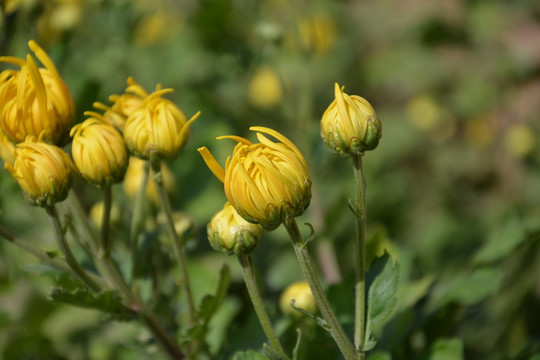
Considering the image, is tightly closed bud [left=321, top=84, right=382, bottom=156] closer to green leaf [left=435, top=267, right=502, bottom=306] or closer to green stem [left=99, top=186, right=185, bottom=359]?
green stem [left=99, top=186, right=185, bottom=359]

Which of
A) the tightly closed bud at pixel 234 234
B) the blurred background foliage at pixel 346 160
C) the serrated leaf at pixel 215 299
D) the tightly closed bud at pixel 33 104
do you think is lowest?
the blurred background foliage at pixel 346 160

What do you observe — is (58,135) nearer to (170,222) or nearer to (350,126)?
(170,222)

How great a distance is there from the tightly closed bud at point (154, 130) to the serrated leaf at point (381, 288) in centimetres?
45

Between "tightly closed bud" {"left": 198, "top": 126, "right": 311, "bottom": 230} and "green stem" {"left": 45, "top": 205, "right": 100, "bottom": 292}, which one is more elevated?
"tightly closed bud" {"left": 198, "top": 126, "right": 311, "bottom": 230}

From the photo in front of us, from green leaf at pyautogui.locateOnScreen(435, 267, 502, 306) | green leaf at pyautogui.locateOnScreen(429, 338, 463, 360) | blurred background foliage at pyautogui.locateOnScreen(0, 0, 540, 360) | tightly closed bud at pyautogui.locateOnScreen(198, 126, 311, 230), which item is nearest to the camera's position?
tightly closed bud at pyautogui.locateOnScreen(198, 126, 311, 230)

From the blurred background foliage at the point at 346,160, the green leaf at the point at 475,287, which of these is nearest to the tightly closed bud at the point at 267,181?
the blurred background foliage at the point at 346,160

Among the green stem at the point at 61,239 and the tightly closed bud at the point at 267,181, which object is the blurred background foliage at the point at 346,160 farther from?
the tightly closed bud at the point at 267,181

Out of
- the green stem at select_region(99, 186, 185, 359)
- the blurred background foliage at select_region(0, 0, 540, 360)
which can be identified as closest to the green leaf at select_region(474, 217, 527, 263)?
the blurred background foliage at select_region(0, 0, 540, 360)

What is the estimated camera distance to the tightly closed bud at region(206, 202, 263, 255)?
1.12 metres

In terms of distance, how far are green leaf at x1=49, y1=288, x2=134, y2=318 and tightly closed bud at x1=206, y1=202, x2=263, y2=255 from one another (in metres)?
0.23

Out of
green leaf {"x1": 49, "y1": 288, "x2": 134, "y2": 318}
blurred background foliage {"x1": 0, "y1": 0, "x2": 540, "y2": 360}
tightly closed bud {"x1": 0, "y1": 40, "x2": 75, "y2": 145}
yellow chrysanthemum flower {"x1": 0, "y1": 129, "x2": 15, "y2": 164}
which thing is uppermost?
tightly closed bud {"x1": 0, "y1": 40, "x2": 75, "y2": 145}

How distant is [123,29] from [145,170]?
1547 millimetres

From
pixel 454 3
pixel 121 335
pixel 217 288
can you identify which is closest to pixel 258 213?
pixel 217 288

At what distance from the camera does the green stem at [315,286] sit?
1005 mm
